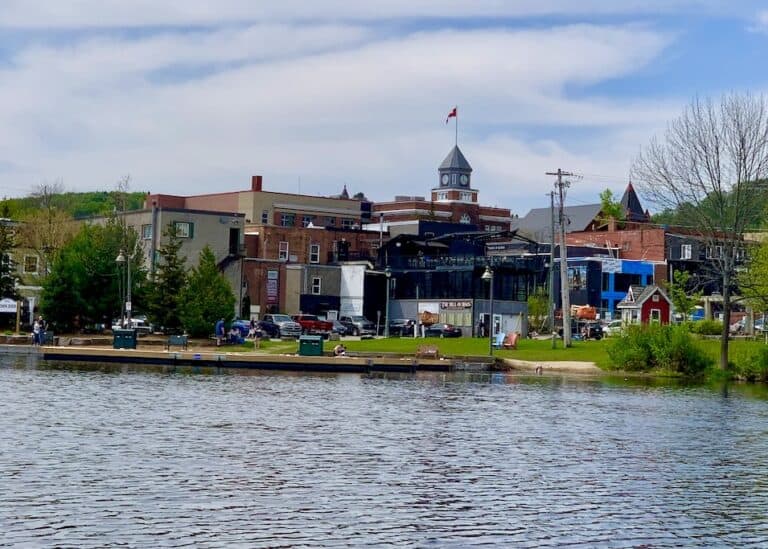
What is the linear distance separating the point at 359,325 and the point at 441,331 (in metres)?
9.59

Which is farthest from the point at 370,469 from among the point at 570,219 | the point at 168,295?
the point at 570,219

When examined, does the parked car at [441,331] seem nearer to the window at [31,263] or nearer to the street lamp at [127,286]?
the street lamp at [127,286]

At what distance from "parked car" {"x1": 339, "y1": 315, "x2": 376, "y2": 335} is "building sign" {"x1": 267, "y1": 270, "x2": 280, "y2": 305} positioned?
9.52 metres

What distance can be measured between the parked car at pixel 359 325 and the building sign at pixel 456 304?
661 centimetres

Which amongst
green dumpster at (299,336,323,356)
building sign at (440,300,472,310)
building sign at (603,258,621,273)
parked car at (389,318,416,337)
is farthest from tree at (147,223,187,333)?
building sign at (603,258,621,273)

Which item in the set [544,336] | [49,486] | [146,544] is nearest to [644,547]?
[146,544]

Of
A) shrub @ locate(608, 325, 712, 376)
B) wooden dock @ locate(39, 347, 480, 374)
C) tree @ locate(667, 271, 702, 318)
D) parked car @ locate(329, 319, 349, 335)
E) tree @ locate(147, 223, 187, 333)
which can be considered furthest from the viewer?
tree @ locate(667, 271, 702, 318)

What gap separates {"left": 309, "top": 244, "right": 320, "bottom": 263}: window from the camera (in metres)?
136

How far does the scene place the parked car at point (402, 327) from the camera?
367 feet

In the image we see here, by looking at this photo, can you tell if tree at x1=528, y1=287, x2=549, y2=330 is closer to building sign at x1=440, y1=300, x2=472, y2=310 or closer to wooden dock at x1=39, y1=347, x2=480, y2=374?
building sign at x1=440, y1=300, x2=472, y2=310

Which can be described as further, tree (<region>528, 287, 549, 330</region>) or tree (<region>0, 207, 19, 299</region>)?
tree (<region>528, 287, 549, 330</region>)

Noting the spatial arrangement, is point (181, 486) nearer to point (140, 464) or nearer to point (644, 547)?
point (140, 464)

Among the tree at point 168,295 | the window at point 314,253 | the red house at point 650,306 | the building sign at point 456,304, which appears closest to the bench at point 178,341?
the tree at point 168,295

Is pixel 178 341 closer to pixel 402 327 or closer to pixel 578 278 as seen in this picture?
pixel 402 327
